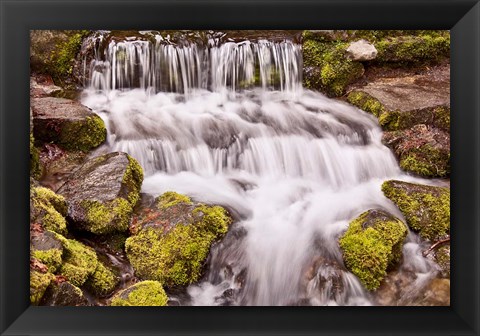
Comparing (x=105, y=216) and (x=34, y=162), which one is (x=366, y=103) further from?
(x=34, y=162)

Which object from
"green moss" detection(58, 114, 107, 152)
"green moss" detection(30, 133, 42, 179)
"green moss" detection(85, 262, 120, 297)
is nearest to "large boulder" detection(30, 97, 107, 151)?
"green moss" detection(58, 114, 107, 152)

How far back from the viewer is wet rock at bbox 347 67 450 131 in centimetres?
280

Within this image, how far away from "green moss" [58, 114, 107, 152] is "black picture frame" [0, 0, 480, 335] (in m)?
0.55

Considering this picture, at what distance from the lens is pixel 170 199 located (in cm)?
288

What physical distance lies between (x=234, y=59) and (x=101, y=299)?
187 cm

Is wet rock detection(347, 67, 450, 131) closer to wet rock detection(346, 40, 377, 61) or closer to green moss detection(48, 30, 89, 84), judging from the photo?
wet rock detection(346, 40, 377, 61)

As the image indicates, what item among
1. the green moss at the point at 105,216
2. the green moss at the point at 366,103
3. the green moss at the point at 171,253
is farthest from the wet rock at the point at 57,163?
the green moss at the point at 366,103

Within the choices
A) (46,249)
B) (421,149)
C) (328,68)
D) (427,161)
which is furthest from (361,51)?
(46,249)

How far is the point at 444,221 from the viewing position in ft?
8.89

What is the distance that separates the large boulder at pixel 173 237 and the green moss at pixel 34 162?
26.6 inches

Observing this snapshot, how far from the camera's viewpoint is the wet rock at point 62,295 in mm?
2508

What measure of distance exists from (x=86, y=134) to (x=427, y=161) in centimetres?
242
